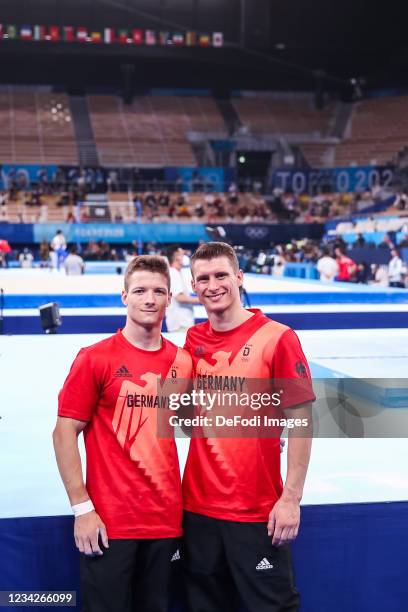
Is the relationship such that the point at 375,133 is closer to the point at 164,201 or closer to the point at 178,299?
the point at 164,201

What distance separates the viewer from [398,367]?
4840mm

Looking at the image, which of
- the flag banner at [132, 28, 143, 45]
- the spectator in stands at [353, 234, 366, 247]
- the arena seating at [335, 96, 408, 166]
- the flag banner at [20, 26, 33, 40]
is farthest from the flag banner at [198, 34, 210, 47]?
the spectator in stands at [353, 234, 366, 247]

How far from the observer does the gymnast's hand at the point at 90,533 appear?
75.7 inches

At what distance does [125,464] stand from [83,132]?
33.5m

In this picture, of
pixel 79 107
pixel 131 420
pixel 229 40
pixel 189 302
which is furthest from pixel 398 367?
pixel 79 107

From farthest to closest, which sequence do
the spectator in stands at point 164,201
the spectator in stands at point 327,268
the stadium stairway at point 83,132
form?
the stadium stairway at point 83,132, the spectator in stands at point 164,201, the spectator in stands at point 327,268

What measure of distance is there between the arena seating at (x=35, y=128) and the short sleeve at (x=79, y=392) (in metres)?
31.0

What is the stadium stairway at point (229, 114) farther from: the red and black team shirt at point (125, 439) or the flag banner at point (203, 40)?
the red and black team shirt at point (125, 439)

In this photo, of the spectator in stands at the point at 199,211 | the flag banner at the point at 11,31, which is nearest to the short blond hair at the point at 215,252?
the spectator in stands at the point at 199,211

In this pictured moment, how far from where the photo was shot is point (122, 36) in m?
30.4

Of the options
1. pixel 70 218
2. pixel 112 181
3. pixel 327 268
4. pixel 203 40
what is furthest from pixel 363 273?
pixel 203 40

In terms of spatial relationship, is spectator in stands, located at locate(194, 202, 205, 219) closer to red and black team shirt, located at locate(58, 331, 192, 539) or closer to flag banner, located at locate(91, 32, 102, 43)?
flag banner, located at locate(91, 32, 102, 43)

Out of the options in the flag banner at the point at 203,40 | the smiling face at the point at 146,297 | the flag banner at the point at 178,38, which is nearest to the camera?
the smiling face at the point at 146,297

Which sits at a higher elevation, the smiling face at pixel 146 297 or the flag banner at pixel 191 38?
the flag banner at pixel 191 38
